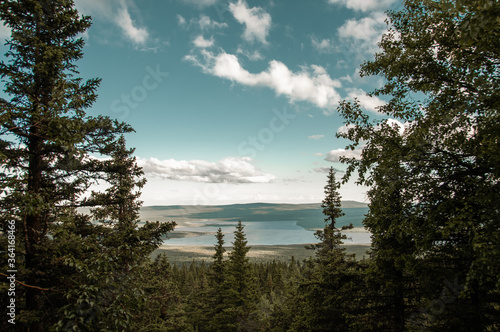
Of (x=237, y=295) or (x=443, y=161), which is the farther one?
(x=237, y=295)

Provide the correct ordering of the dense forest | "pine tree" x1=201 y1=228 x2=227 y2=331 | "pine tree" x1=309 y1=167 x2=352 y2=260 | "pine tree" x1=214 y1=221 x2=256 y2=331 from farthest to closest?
1. "pine tree" x1=201 y1=228 x2=227 y2=331
2. "pine tree" x1=214 y1=221 x2=256 y2=331
3. "pine tree" x1=309 y1=167 x2=352 y2=260
4. the dense forest

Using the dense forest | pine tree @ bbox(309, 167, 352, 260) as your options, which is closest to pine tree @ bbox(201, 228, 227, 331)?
pine tree @ bbox(309, 167, 352, 260)

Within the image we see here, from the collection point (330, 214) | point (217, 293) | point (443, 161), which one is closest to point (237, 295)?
point (217, 293)

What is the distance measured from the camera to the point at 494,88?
4.80 m

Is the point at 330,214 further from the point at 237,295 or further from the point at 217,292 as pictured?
the point at 217,292

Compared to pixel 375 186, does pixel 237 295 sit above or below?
below

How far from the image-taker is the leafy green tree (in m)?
4.86

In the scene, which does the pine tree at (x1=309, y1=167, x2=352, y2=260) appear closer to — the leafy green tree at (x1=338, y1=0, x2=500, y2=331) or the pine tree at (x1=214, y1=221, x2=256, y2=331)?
the pine tree at (x1=214, y1=221, x2=256, y2=331)

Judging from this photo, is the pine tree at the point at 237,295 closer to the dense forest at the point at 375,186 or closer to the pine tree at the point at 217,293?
the pine tree at the point at 217,293

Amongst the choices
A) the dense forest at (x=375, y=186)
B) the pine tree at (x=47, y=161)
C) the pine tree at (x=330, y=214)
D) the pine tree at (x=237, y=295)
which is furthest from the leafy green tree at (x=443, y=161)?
the pine tree at (x=237, y=295)

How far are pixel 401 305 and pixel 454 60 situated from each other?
817 centimetres

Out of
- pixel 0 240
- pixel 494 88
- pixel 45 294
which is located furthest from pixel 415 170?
pixel 0 240

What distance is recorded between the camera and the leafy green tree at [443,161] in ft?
15.9

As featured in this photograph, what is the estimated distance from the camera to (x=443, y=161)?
5887mm
